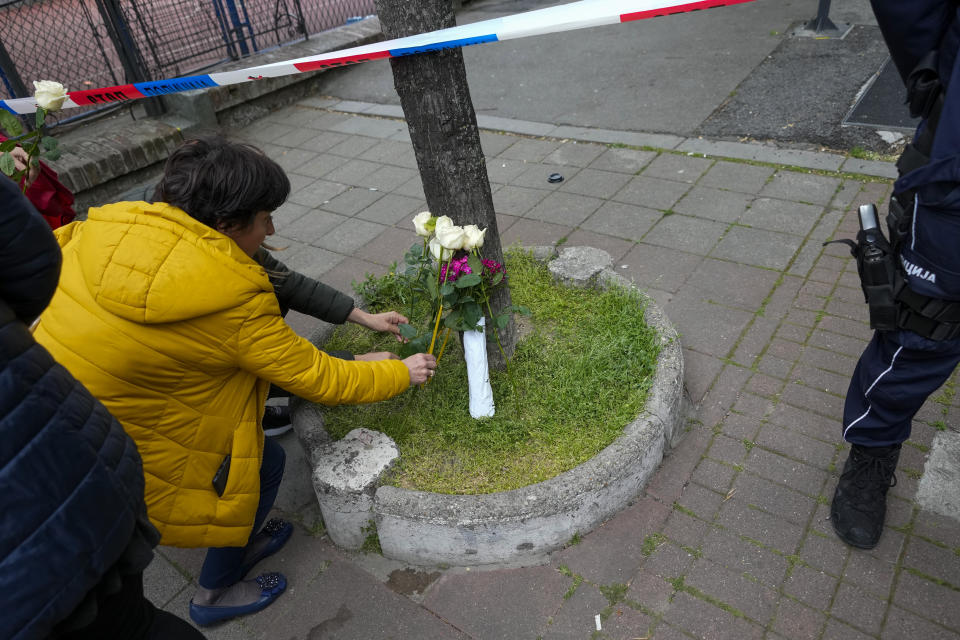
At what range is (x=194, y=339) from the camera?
203cm

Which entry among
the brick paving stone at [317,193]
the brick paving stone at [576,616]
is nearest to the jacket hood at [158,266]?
the brick paving stone at [576,616]

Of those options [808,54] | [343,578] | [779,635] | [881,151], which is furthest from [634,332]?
[808,54]

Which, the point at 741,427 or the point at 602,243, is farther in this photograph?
the point at 602,243

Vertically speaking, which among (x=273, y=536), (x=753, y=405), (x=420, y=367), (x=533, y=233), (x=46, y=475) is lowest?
(x=753, y=405)

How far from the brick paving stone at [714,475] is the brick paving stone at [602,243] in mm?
1621

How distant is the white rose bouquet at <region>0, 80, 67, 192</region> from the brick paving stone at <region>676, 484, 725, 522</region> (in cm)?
302

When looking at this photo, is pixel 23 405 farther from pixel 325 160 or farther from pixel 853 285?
pixel 325 160

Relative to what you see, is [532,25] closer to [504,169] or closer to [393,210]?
[393,210]

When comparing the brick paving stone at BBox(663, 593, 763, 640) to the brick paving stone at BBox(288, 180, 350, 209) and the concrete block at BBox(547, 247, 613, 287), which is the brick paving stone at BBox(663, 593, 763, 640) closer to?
the concrete block at BBox(547, 247, 613, 287)

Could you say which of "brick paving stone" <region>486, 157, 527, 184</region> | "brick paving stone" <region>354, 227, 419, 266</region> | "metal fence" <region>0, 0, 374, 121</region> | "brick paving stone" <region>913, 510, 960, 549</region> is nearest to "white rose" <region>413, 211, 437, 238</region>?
"brick paving stone" <region>354, 227, 419, 266</region>

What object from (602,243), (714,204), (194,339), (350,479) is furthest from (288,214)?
(194,339)

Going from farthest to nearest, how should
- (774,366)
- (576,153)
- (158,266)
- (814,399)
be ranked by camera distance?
(576,153) → (774,366) → (814,399) → (158,266)

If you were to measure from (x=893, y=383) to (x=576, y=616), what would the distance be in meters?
1.34

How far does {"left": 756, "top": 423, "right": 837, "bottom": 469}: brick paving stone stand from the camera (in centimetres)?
283
